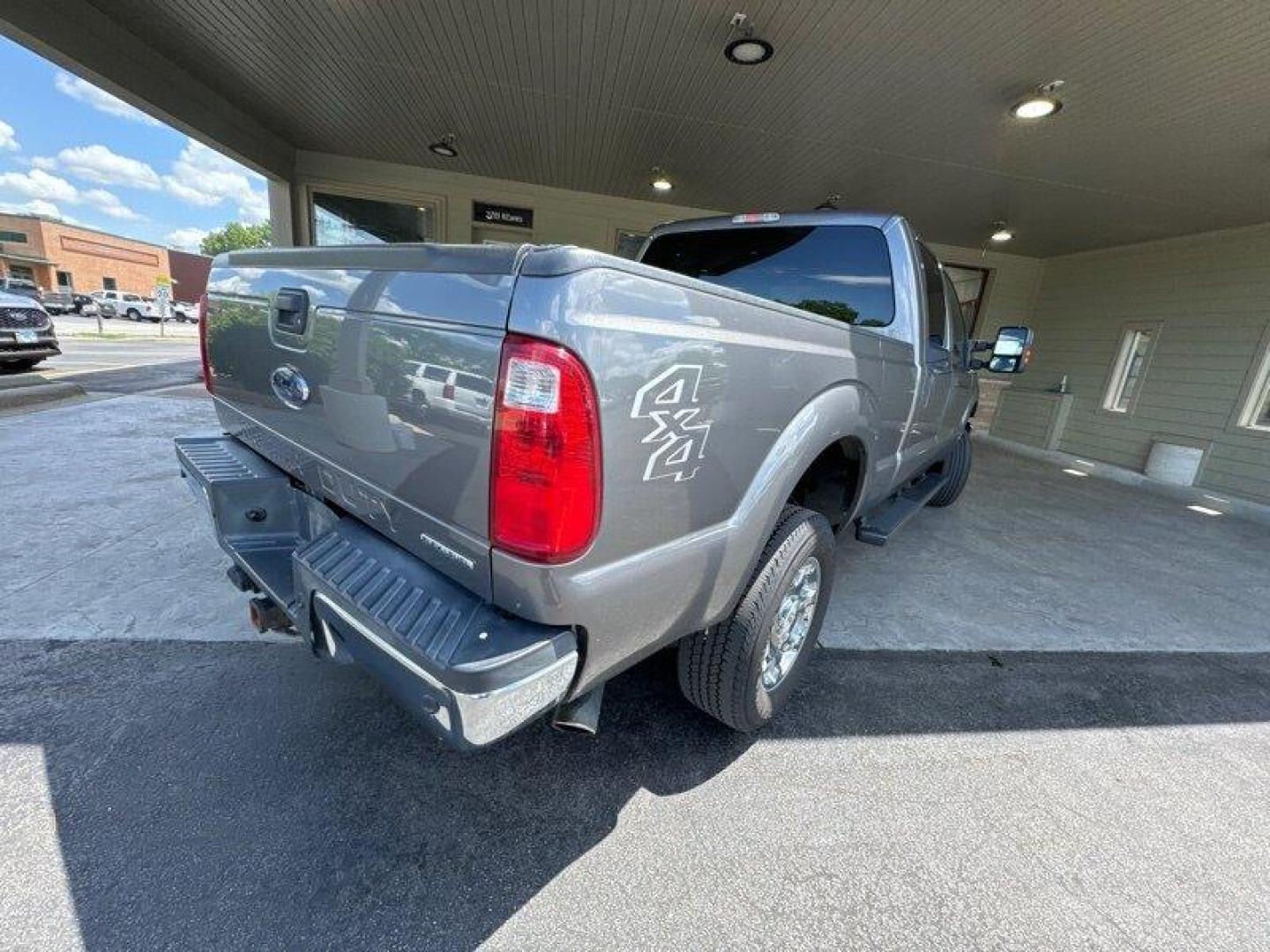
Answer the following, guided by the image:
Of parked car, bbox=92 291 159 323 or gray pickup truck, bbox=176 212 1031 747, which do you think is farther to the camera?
parked car, bbox=92 291 159 323

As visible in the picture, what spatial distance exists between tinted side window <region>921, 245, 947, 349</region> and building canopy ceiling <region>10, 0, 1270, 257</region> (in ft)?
6.35

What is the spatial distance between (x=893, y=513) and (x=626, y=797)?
2665 millimetres

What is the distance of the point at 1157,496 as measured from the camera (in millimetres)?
7555

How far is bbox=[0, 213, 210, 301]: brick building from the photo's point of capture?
43938 mm

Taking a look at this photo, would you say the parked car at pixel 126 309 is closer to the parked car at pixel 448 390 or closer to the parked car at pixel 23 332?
the parked car at pixel 23 332

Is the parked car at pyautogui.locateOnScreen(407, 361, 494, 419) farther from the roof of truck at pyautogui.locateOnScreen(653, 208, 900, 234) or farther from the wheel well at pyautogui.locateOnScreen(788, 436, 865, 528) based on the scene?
the roof of truck at pyautogui.locateOnScreen(653, 208, 900, 234)

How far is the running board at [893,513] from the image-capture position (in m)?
3.17

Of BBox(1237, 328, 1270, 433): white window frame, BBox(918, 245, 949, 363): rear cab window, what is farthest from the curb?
BBox(1237, 328, 1270, 433): white window frame

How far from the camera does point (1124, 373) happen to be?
9.08 metres

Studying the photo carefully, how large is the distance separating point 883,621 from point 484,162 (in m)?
8.15

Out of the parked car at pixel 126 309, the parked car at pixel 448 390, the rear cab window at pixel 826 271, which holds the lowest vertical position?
the parked car at pixel 126 309

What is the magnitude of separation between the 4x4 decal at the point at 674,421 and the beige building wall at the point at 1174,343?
9737 mm

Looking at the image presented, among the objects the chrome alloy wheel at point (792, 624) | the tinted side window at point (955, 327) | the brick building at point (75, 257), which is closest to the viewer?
the chrome alloy wheel at point (792, 624)

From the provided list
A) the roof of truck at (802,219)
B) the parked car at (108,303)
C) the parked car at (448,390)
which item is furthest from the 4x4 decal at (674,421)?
the parked car at (108,303)
